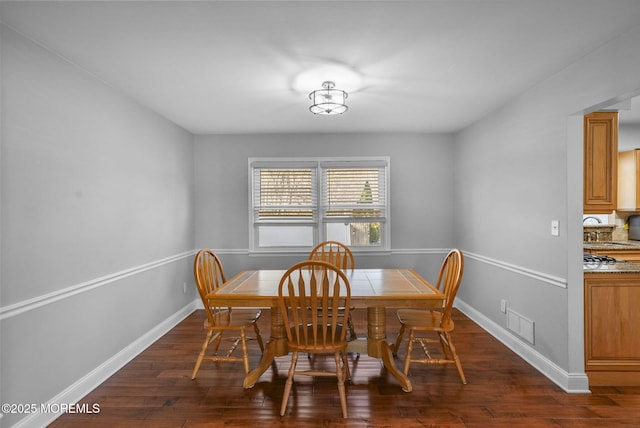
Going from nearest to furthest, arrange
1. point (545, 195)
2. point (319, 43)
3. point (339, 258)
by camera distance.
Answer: point (319, 43) → point (545, 195) → point (339, 258)

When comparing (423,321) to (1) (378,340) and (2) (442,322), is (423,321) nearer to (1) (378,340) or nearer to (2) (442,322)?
(2) (442,322)

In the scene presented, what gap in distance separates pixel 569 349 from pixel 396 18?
2.56 metres

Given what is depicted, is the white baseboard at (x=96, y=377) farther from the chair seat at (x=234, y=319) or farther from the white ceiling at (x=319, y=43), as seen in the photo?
the white ceiling at (x=319, y=43)

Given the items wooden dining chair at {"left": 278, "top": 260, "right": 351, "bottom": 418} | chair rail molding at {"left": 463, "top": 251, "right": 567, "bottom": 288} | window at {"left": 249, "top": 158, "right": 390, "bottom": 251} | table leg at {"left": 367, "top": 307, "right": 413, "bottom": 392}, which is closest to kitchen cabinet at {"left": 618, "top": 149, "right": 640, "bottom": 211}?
chair rail molding at {"left": 463, "top": 251, "right": 567, "bottom": 288}

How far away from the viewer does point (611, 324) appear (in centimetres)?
249

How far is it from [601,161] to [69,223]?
396 cm

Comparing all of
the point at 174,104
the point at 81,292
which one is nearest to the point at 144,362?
the point at 81,292

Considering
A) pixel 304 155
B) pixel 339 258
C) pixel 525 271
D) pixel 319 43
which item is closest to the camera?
pixel 319 43

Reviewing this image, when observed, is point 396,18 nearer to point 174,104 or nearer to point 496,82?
point 496,82

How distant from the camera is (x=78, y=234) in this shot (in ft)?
7.96

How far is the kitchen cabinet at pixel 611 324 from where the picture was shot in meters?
2.48

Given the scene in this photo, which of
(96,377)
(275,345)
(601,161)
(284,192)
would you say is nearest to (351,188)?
(284,192)

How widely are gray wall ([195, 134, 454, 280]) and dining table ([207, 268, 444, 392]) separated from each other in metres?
1.67

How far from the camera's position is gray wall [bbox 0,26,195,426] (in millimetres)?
1928
